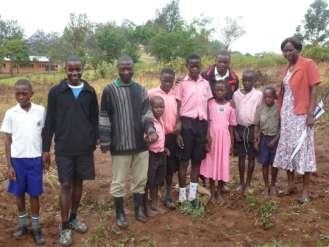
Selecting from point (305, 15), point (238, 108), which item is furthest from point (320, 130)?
point (305, 15)

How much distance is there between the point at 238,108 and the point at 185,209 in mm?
1300

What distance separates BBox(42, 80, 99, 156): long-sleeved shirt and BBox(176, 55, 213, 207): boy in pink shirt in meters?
1.06

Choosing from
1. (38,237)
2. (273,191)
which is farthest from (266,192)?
(38,237)

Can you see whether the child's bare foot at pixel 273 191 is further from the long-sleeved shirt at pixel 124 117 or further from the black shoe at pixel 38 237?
the black shoe at pixel 38 237

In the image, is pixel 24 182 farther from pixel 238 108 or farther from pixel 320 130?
pixel 320 130

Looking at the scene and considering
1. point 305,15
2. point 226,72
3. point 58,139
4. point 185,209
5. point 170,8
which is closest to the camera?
point 58,139

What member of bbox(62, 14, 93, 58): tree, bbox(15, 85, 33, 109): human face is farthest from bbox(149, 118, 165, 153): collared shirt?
bbox(62, 14, 93, 58): tree

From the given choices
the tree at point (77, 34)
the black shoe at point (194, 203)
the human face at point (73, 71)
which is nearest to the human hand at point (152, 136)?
the human face at point (73, 71)

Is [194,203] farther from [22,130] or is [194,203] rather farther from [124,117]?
[22,130]

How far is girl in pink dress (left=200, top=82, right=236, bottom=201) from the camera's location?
489 cm

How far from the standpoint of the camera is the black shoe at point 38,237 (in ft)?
13.7

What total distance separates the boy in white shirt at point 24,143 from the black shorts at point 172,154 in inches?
53.9

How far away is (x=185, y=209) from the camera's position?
4.87 m

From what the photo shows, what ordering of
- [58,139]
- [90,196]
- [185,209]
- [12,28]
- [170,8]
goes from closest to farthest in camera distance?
[58,139] → [185,209] → [90,196] → [12,28] → [170,8]
